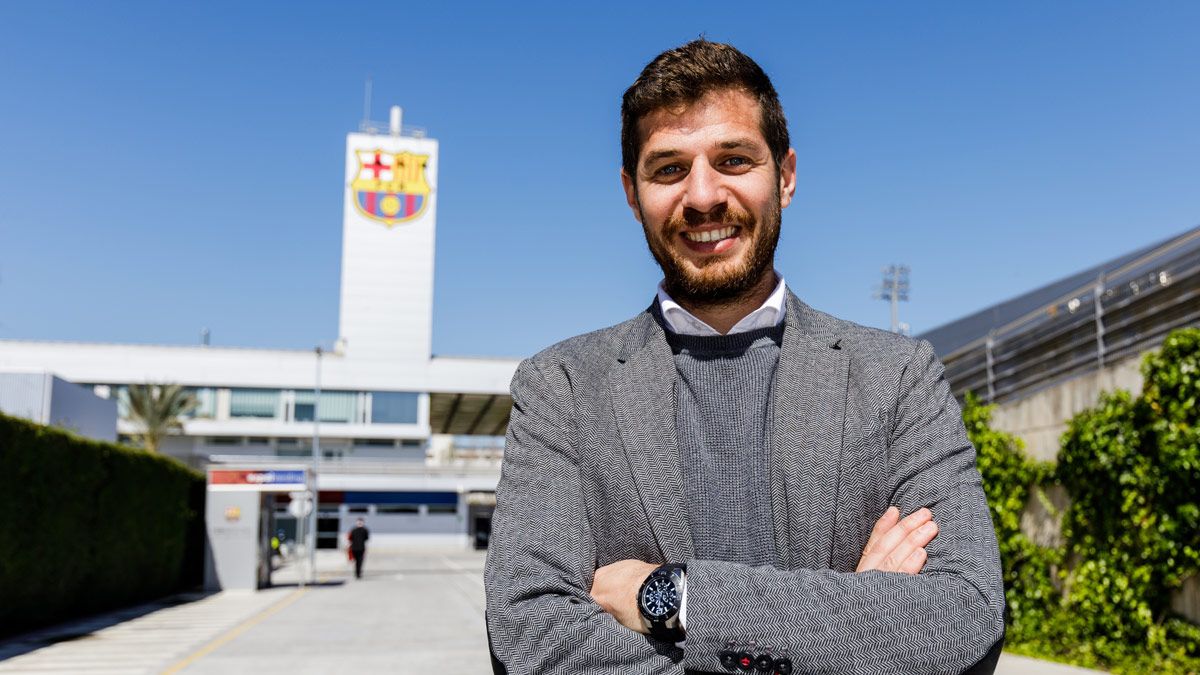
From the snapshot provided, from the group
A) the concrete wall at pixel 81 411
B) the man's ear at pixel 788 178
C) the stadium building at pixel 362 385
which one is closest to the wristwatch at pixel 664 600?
the man's ear at pixel 788 178

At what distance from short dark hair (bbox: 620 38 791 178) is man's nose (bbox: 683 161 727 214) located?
→ 0.15 metres

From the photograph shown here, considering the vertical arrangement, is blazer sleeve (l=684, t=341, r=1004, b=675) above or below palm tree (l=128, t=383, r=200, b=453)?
below

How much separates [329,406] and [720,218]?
5981 centimetres

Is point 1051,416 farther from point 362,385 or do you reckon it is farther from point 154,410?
point 362,385

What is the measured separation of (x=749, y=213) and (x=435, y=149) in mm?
65837

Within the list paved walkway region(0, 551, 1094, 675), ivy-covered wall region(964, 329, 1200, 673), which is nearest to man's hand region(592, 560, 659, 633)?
ivy-covered wall region(964, 329, 1200, 673)

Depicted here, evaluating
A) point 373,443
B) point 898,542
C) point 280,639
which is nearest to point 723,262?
point 898,542

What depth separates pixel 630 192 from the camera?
8.26 feet

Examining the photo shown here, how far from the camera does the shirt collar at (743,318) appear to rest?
7.74ft

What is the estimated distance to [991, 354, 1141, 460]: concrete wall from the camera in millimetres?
10102

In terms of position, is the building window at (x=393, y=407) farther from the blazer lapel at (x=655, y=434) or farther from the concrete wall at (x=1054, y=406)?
the blazer lapel at (x=655, y=434)

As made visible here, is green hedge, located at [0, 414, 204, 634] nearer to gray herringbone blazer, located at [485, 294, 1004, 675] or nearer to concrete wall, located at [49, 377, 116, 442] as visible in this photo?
concrete wall, located at [49, 377, 116, 442]

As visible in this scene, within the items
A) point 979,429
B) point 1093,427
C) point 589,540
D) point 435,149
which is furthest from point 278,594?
point 435,149

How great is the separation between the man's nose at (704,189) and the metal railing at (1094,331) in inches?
344
